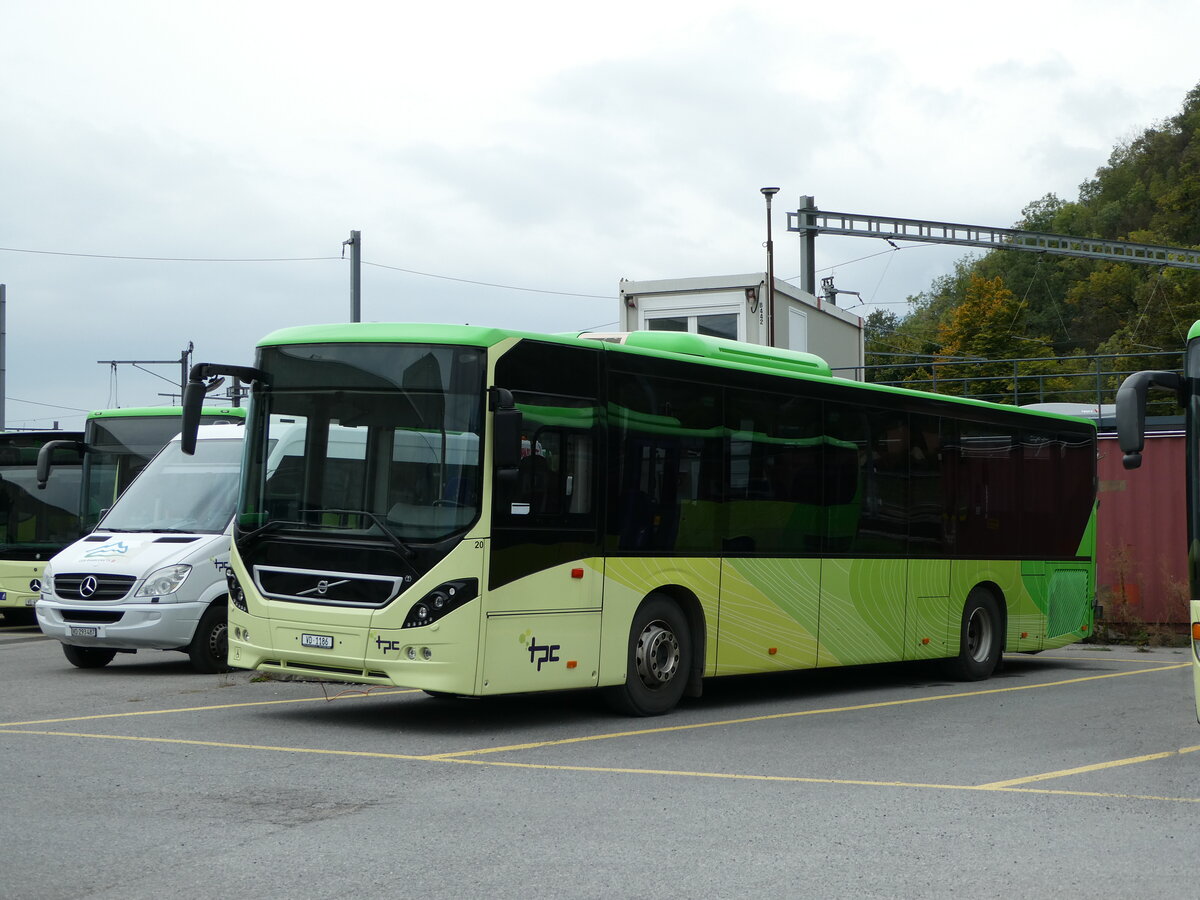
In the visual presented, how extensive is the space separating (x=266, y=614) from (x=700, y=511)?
359 cm

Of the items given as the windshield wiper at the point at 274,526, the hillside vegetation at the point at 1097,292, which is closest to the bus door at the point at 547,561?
the windshield wiper at the point at 274,526

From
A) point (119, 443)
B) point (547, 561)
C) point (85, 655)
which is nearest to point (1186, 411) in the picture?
point (547, 561)

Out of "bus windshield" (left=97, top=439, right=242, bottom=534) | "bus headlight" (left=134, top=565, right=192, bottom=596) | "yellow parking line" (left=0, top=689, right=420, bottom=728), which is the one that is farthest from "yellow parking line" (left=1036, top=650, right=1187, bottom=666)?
"bus headlight" (left=134, top=565, right=192, bottom=596)

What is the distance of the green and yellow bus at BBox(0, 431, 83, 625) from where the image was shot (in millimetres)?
22594

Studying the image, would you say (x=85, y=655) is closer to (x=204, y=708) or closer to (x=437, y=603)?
(x=204, y=708)

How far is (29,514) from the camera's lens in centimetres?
2336

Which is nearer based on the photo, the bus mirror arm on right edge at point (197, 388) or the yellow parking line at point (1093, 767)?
the yellow parking line at point (1093, 767)

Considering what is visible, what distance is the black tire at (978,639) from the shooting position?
1612 cm

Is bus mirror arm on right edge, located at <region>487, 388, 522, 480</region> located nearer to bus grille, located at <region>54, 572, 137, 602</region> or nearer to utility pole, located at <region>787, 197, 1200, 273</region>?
bus grille, located at <region>54, 572, 137, 602</region>

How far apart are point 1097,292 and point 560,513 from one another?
70.2m

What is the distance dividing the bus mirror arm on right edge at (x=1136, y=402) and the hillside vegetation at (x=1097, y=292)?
165ft

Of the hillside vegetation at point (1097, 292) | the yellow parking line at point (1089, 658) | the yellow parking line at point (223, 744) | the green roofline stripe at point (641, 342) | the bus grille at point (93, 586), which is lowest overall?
the yellow parking line at point (223, 744)

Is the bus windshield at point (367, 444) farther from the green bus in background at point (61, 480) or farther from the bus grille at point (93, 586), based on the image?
the green bus in background at point (61, 480)

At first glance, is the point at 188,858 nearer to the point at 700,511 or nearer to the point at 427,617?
the point at 427,617
